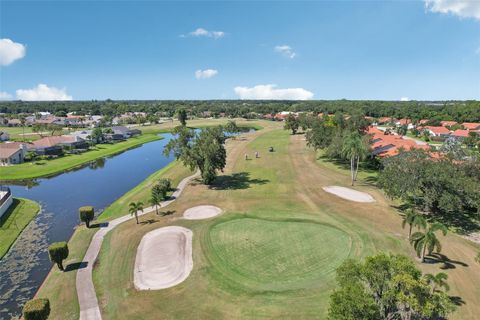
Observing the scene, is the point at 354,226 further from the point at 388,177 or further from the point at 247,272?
the point at 247,272

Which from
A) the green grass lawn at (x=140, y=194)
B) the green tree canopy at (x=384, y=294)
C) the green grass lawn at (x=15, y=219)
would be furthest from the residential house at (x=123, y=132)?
the green tree canopy at (x=384, y=294)

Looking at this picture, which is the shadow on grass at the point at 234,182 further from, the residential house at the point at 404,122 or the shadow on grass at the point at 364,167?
the residential house at the point at 404,122

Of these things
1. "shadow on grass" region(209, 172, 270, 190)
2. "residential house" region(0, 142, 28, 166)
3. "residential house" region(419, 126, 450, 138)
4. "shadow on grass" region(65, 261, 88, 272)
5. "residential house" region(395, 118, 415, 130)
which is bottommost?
"shadow on grass" region(65, 261, 88, 272)

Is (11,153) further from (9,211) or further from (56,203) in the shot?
(9,211)

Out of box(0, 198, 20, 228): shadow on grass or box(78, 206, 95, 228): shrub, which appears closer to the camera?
box(78, 206, 95, 228): shrub

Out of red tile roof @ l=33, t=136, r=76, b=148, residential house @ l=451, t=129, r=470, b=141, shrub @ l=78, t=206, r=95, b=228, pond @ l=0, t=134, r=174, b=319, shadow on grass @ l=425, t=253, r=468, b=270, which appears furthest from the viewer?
residential house @ l=451, t=129, r=470, b=141

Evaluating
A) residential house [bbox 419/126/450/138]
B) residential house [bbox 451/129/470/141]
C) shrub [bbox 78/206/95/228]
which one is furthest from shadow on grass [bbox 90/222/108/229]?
residential house [bbox 419/126/450/138]

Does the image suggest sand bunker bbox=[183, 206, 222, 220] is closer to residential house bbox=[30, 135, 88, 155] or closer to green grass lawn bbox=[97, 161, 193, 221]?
green grass lawn bbox=[97, 161, 193, 221]
